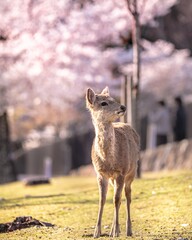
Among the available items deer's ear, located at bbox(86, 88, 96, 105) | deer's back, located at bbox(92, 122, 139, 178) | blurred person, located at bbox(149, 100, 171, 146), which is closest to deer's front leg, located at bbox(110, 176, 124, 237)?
deer's back, located at bbox(92, 122, 139, 178)

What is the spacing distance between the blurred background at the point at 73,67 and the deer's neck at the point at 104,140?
32.5ft

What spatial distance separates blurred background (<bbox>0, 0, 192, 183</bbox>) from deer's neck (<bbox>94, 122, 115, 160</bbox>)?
9.90 meters

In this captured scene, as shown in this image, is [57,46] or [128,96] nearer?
[128,96]

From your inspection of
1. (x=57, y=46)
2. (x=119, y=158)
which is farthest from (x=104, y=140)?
(x=57, y=46)

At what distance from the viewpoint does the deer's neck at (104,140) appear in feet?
38.2

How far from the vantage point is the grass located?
11887 millimetres

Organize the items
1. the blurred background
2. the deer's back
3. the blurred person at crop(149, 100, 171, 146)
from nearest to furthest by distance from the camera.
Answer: the deer's back < the blurred background < the blurred person at crop(149, 100, 171, 146)

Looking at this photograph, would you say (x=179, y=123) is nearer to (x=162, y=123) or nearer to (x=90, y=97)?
(x=162, y=123)

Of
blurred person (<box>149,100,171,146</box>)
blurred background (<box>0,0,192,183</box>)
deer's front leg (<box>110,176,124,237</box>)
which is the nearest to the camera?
deer's front leg (<box>110,176,124,237</box>)

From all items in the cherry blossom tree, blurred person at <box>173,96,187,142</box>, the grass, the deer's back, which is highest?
the cherry blossom tree

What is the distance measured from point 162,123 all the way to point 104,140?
2676 cm

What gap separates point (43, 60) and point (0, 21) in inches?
92.6

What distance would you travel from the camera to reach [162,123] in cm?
3828

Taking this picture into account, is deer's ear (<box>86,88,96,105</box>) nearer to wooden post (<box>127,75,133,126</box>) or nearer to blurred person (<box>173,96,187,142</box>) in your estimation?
wooden post (<box>127,75,133,126</box>)
